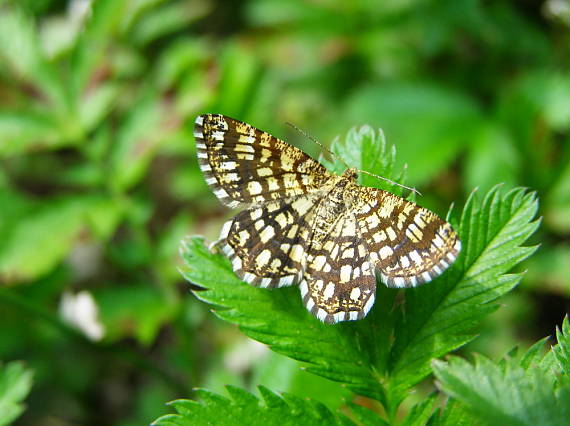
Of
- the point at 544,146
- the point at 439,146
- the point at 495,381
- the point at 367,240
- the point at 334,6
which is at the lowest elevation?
the point at 495,381

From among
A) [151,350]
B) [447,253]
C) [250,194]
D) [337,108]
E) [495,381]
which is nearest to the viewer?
[495,381]

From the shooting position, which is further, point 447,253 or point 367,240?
point 367,240

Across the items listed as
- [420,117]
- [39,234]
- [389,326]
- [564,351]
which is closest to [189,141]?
[39,234]

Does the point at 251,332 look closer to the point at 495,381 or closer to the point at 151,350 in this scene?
the point at 495,381

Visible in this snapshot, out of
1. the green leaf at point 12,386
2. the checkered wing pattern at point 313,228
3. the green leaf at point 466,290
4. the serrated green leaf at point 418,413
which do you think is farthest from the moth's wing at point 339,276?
the green leaf at point 12,386

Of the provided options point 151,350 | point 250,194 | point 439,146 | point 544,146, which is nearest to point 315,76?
point 439,146

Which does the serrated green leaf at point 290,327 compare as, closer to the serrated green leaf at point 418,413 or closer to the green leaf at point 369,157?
the serrated green leaf at point 418,413

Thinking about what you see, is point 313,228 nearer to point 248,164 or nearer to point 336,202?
point 336,202

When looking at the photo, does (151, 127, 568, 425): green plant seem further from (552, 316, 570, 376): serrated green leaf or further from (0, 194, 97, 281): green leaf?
(0, 194, 97, 281): green leaf
